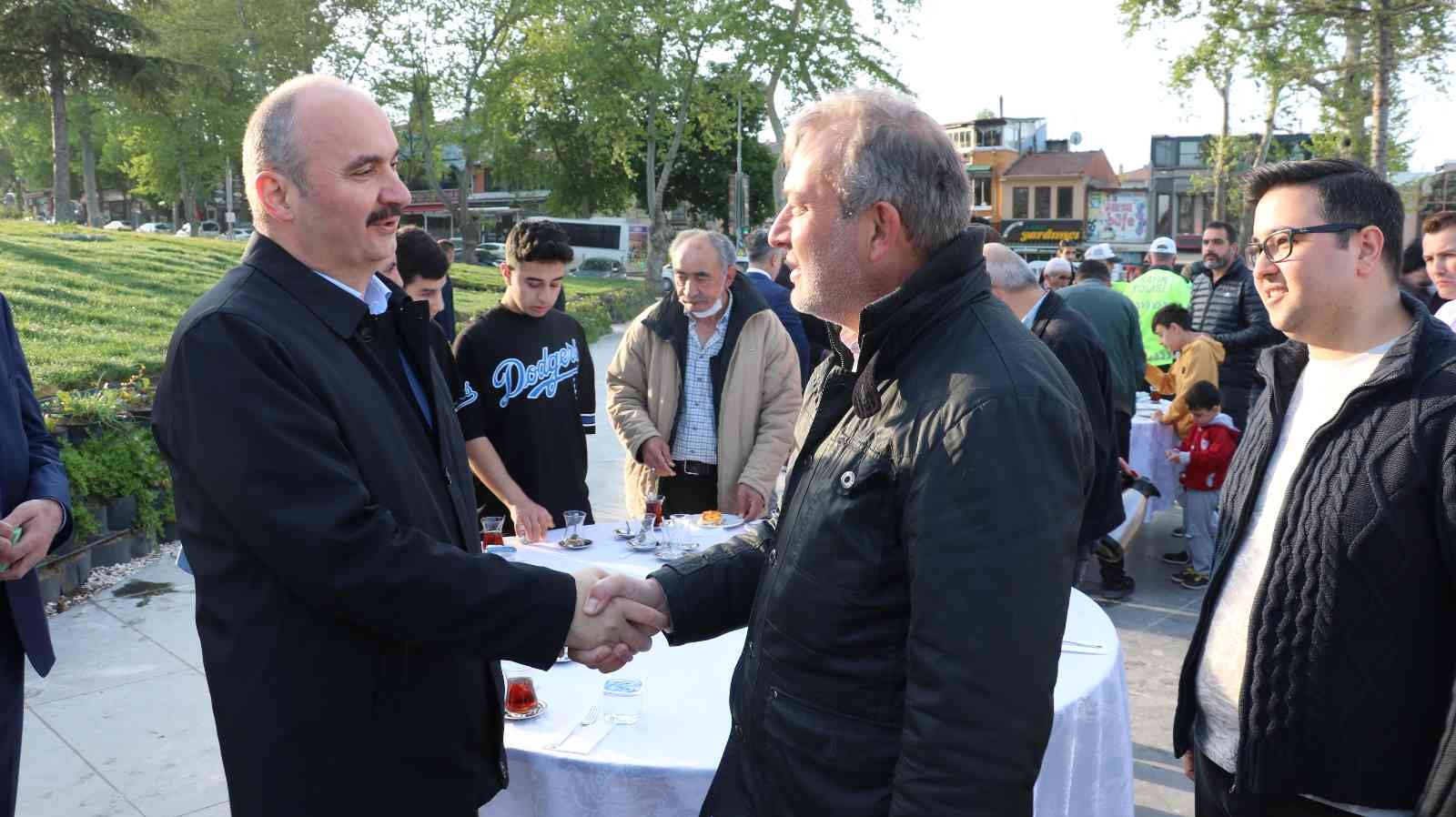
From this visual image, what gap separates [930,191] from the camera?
65.2 inches

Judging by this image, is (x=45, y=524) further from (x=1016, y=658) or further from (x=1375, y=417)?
(x=1375, y=417)

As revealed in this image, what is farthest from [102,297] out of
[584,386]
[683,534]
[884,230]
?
[884,230]

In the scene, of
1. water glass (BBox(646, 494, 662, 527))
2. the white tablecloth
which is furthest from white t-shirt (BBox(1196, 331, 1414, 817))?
the white tablecloth

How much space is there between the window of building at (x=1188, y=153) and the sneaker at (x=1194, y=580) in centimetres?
5966

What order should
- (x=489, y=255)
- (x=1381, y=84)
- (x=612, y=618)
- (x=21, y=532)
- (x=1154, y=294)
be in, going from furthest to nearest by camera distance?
(x=489, y=255) < (x=1381, y=84) < (x=1154, y=294) < (x=21, y=532) < (x=612, y=618)

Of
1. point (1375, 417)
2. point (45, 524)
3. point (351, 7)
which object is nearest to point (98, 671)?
point (45, 524)

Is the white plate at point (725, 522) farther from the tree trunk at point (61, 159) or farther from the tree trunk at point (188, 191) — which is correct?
the tree trunk at point (188, 191)

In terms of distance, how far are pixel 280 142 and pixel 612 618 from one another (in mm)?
1204

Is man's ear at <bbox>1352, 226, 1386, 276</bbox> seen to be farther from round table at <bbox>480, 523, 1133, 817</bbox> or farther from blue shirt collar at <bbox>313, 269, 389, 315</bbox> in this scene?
blue shirt collar at <bbox>313, 269, 389, 315</bbox>

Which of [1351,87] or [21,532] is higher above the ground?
[1351,87]

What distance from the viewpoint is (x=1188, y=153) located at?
Result: 196 feet

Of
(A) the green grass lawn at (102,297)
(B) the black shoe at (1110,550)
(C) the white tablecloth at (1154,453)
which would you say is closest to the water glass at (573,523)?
(A) the green grass lawn at (102,297)

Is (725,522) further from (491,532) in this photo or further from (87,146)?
(87,146)

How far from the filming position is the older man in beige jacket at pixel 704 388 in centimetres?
464
